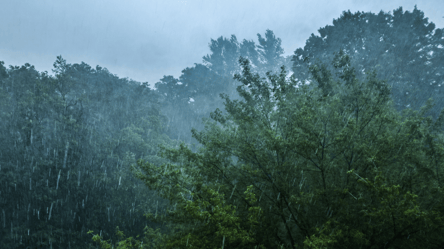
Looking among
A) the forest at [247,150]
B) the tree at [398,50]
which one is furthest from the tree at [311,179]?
the tree at [398,50]

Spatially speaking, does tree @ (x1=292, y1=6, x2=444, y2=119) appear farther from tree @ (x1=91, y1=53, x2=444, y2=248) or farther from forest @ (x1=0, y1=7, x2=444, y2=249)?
tree @ (x1=91, y1=53, x2=444, y2=248)

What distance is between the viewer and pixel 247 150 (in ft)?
20.9

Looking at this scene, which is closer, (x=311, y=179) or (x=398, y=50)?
(x=311, y=179)

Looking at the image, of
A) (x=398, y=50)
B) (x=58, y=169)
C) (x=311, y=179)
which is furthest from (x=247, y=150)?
(x=398, y=50)

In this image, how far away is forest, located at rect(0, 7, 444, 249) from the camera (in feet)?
16.9

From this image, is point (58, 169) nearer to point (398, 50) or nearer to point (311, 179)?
point (311, 179)

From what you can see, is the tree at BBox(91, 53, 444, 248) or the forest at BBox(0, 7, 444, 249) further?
the forest at BBox(0, 7, 444, 249)

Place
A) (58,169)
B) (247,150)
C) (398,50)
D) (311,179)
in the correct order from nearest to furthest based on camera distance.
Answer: (247,150) < (311,179) < (58,169) < (398,50)

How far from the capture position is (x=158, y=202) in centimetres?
1702

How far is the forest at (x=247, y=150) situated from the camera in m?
5.14

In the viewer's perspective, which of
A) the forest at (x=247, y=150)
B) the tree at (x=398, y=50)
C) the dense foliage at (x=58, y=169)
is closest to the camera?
the forest at (x=247, y=150)

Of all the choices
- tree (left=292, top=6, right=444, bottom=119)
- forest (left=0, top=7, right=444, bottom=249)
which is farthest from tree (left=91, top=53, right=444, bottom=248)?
tree (left=292, top=6, right=444, bottom=119)

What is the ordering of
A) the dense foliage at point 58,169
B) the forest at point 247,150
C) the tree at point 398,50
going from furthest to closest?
the tree at point 398,50 < the dense foliage at point 58,169 < the forest at point 247,150

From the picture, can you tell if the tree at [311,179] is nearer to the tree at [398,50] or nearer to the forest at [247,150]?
the forest at [247,150]
